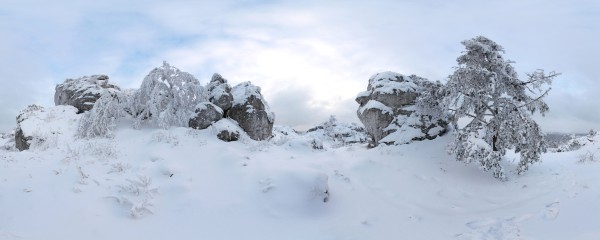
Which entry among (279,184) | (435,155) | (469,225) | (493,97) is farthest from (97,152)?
(493,97)

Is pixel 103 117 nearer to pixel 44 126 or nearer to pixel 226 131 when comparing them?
pixel 44 126

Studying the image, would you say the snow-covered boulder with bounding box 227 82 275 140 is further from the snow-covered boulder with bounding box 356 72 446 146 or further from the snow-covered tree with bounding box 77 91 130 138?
the snow-covered boulder with bounding box 356 72 446 146

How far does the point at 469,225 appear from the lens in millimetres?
10242

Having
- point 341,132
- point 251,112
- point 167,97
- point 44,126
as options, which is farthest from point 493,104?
point 341,132

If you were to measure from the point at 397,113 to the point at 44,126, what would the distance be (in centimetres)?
1421

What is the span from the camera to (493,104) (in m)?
15.2

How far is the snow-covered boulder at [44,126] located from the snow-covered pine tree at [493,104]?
14.3 metres

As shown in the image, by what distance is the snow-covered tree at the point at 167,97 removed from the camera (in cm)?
1528

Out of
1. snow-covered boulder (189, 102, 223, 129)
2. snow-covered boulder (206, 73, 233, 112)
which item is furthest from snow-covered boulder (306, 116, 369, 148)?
snow-covered boulder (189, 102, 223, 129)

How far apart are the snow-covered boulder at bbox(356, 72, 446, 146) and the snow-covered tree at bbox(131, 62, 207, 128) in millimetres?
7540

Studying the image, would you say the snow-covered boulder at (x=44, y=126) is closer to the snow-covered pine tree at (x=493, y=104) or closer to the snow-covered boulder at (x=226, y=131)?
the snow-covered boulder at (x=226, y=131)

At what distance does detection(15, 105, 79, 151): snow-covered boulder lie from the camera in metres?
13.5

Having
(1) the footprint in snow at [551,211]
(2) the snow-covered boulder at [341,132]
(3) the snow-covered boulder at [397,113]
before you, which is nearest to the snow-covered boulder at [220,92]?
(3) the snow-covered boulder at [397,113]

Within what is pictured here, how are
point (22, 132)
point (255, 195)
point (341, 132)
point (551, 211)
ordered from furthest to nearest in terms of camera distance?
point (341, 132) < point (22, 132) < point (551, 211) < point (255, 195)
